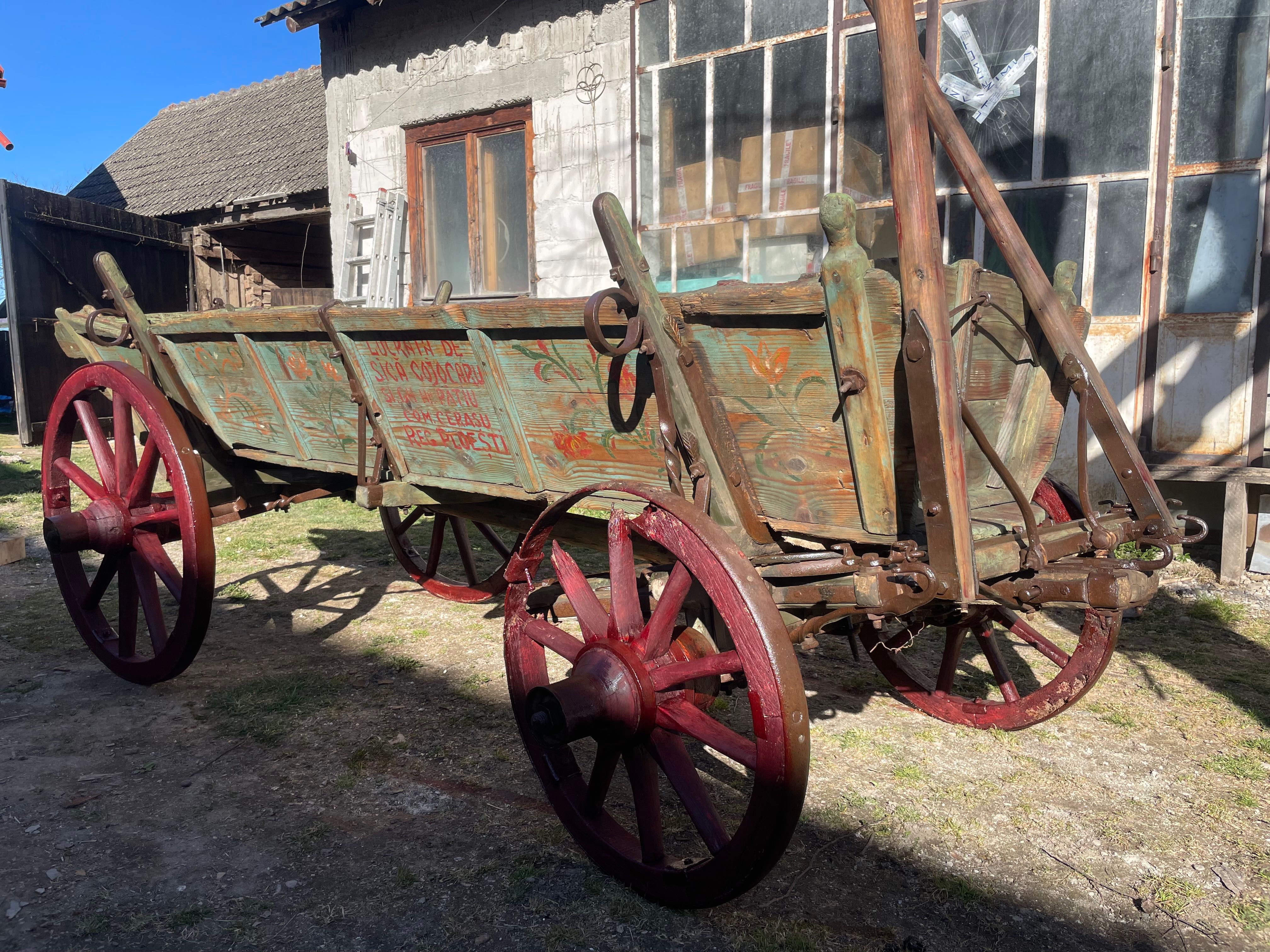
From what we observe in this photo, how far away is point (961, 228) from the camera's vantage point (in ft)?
17.6

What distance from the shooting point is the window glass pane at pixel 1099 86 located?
4887mm

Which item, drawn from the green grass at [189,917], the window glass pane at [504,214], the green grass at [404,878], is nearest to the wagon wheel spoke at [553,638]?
the green grass at [404,878]

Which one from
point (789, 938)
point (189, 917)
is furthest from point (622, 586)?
point (189, 917)

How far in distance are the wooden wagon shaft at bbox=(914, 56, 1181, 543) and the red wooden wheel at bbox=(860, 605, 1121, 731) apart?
304 mm

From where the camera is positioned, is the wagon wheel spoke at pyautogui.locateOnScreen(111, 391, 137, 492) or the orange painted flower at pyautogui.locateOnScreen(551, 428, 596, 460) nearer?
the orange painted flower at pyautogui.locateOnScreen(551, 428, 596, 460)

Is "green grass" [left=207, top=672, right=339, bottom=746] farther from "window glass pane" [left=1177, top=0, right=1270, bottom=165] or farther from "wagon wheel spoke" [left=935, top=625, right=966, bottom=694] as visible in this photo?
"window glass pane" [left=1177, top=0, right=1270, bottom=165]

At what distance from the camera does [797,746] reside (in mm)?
1745

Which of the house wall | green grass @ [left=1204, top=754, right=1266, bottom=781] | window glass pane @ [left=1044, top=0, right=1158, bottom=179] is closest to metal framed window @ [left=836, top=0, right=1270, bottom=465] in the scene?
window glass pane @ [left=1044, top=0, right=1158, bottom=179]

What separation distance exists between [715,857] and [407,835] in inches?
37.8

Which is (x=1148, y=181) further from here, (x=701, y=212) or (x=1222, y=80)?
(x=701, y=212)

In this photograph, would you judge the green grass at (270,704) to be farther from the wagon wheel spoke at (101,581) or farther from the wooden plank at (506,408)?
the wooden plank at (506,408)

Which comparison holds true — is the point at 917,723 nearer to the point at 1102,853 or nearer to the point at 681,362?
the point at 1102,853

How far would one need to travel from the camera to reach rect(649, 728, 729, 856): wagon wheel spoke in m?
1.95

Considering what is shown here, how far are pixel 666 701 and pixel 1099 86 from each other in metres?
4.66
